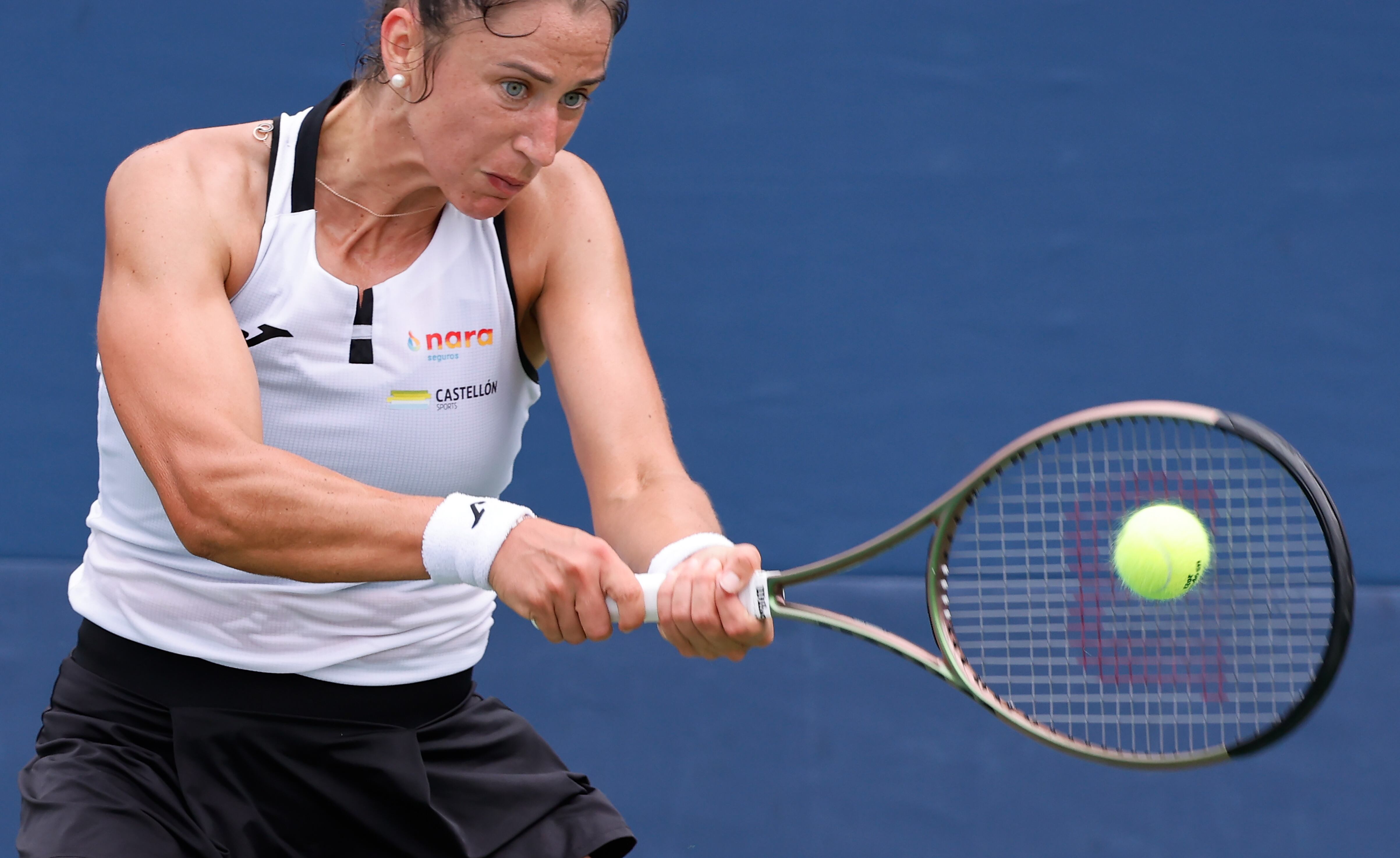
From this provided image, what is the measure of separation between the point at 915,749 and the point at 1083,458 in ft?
2.69

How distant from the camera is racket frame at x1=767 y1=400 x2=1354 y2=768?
137 centimetres

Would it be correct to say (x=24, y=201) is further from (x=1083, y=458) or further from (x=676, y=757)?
(x=1083, y=458)

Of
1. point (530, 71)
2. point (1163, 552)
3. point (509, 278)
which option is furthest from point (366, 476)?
point (1163, 552)

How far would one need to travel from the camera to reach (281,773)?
5.47ft

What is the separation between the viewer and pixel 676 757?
114 inches

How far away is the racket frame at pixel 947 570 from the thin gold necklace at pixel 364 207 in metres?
0.61

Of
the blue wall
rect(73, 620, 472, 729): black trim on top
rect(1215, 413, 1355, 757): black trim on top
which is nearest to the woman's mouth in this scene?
rect(73, 620, 472, 729): black trim on top

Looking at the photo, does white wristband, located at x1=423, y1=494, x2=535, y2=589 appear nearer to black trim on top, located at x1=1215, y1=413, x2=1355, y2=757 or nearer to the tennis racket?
the tennis racket

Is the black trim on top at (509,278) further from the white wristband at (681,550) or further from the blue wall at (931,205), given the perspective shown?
the blue wall at (931,205)

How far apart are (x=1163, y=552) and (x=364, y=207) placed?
1012 millimetres

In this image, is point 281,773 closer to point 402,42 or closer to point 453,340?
point 453,340

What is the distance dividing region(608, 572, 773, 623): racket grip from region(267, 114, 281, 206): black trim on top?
0.62 m

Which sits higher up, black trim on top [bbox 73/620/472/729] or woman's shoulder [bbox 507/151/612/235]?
woman's shoulder [bbox 507/151/612/235]

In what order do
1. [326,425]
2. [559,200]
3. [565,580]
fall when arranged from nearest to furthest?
[565,580] < [326,425] < [559,200]
